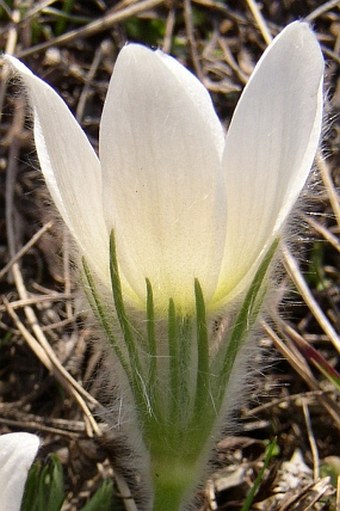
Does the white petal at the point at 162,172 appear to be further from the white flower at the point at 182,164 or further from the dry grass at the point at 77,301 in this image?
the dry grass at the point at 77,301

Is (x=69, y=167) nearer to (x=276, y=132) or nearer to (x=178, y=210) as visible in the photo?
(x=178, y=210)

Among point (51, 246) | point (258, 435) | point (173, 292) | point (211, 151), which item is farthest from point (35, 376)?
point (211, 151)

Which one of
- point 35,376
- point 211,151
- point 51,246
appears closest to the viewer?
point 211,151

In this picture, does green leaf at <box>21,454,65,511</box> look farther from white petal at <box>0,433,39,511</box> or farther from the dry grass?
white petal at <box>0,433,39,511</box>

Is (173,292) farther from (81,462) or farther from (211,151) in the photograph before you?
(81,462)

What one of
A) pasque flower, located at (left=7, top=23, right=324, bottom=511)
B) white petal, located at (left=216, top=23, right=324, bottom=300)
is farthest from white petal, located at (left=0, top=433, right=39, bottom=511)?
white petal, located at (left=216, top=23, right=324, bottom=300)

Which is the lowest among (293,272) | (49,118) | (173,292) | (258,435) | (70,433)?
(258,435)

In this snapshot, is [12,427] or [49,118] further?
[12,427]
